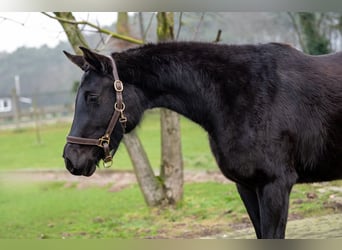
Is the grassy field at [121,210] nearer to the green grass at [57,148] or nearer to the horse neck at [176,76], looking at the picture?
the green grass at [57,148]

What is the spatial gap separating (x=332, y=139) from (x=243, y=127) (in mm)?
645

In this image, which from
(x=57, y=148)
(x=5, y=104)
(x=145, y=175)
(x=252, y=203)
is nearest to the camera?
(x=252, y=203)

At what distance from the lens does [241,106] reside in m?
2.76

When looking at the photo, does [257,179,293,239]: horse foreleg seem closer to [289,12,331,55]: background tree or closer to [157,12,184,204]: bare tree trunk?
[157,12,184,204]: bare tree trunk

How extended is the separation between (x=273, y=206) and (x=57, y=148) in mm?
6429

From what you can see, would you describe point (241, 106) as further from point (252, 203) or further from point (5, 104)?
point (5, 104)

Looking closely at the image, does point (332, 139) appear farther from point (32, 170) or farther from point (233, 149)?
point (32, 170)

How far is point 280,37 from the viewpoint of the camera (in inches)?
273

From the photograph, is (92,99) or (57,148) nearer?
(92,99)

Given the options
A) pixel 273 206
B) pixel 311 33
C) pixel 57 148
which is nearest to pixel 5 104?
pixel 57 148

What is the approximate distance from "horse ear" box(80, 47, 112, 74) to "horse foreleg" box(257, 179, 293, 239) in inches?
48.2

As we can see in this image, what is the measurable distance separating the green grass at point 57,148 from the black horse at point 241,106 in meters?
4.36

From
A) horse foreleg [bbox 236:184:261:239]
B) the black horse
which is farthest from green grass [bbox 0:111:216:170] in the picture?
the black horse

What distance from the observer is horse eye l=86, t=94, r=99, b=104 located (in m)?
2.73
